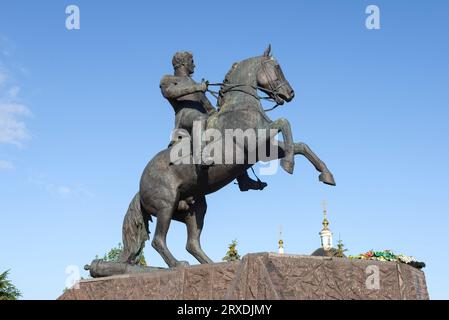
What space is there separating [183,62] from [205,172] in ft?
7.07

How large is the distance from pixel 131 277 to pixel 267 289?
2.63 m

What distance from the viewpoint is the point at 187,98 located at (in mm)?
9586

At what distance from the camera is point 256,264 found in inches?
270

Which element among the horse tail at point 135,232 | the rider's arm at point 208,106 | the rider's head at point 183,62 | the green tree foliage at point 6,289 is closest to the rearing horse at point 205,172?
the horse tail at point 135,232

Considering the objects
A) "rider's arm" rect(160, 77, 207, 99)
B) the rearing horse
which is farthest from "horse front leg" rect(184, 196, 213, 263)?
"rider's arm" rect(160, 77, 207, 99)

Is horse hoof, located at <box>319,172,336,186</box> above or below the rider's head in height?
below

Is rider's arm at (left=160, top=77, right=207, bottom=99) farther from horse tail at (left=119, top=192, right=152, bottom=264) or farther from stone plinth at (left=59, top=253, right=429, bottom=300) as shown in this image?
stone plinth at (left=59, top=253, right=429, bottom=300)

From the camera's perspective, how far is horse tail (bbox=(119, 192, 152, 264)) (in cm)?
973

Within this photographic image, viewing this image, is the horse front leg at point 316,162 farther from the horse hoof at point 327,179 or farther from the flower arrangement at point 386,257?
the flower arrangement at point 386,257

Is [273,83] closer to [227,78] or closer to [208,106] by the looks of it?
[227,78]

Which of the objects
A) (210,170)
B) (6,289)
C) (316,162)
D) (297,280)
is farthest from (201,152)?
(6,289)

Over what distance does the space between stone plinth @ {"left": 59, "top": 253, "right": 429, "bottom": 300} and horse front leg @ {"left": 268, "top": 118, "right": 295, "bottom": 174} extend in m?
1.89

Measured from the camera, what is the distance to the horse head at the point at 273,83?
940 centimetres
